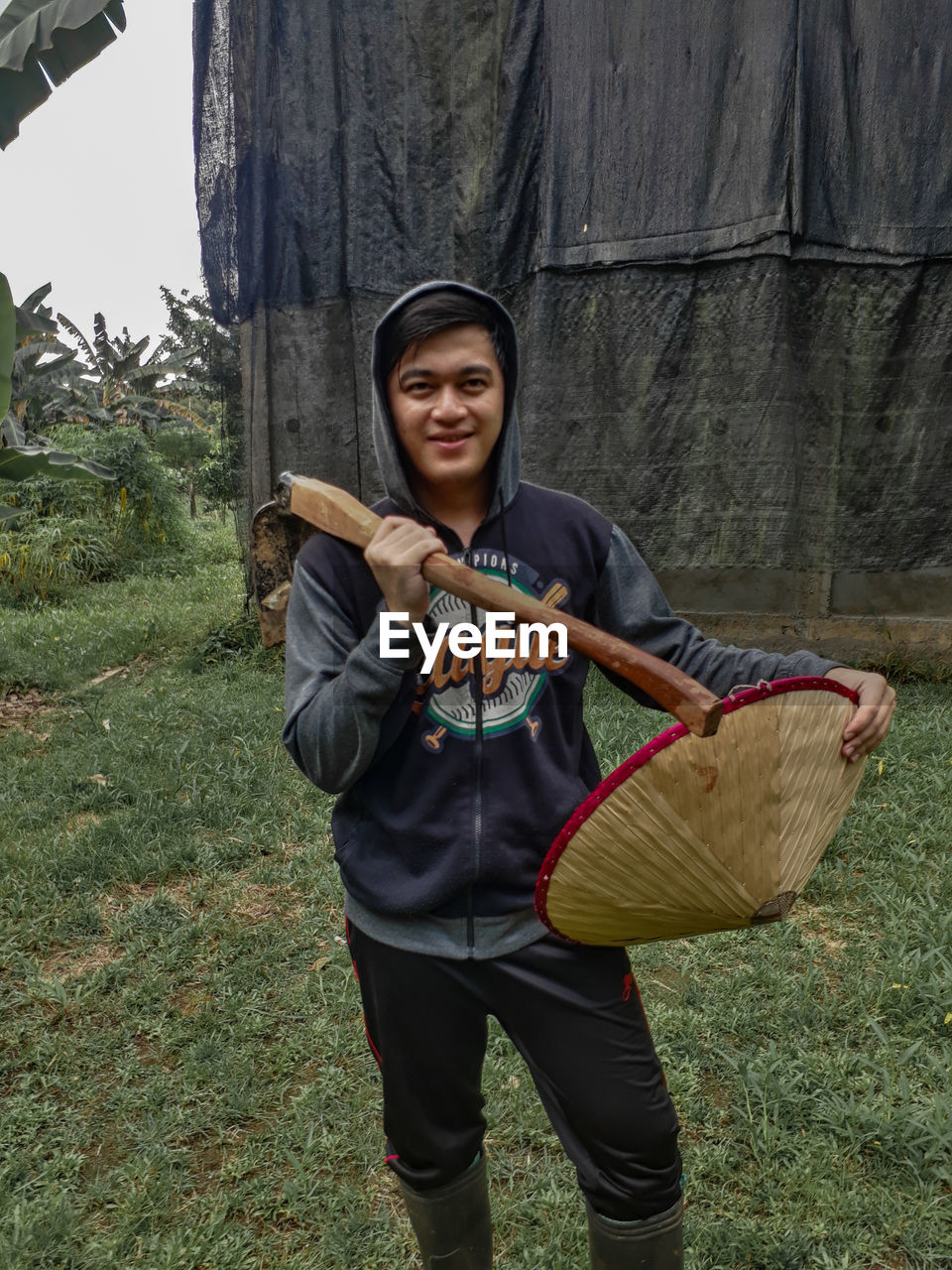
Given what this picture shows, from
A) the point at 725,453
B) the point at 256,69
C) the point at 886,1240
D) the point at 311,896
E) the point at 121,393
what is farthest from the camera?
the point at 121,393

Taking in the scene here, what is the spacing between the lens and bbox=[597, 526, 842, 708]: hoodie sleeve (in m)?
1.37

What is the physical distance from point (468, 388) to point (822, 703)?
0.60m

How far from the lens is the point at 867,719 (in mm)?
1195

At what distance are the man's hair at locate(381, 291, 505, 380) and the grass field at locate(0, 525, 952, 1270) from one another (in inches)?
67.6

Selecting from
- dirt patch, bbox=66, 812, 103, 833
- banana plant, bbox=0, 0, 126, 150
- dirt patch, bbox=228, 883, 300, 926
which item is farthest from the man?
banana plant, bbox=0, 0, 126, 150

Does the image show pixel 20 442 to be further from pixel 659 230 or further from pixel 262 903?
pixel 262 903

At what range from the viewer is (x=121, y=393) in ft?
65.1

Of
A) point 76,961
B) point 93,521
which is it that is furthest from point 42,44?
point 93,521

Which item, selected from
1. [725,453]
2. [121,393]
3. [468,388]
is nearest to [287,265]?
[725,453]

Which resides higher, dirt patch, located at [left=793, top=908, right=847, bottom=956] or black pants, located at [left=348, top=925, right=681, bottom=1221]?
black pants, located at [left=348, top=925, right=681, bottom=1221]

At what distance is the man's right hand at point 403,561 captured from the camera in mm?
1100

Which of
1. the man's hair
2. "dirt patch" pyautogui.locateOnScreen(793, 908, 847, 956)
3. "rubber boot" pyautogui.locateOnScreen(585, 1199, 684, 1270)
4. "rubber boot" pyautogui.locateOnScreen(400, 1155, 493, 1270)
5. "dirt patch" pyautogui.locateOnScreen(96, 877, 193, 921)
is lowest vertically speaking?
"dirt patch" pyautogui.locateOnScreen(96, 877, 193, 921)

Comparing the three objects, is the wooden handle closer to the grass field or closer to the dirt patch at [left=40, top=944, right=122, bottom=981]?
the grass field

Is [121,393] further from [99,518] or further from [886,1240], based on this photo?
[886,1240]
